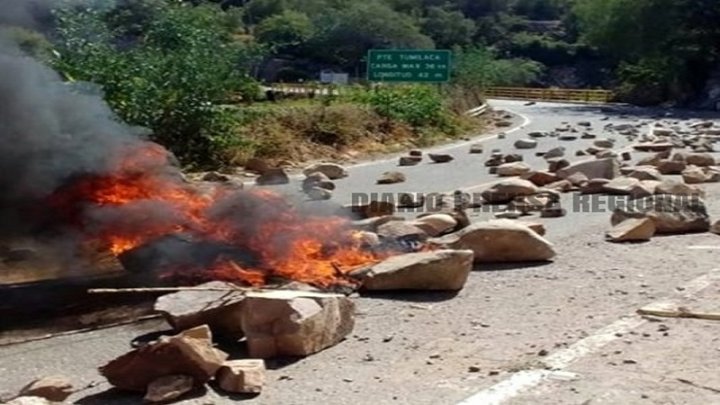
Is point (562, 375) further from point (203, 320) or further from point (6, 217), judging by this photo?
point (6, 217)

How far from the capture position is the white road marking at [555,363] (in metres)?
4.36

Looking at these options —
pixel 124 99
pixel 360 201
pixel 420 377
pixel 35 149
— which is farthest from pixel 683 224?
pixel 124 99

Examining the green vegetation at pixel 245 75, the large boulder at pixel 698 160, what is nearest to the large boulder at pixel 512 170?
the large boulder at pixel 698 160

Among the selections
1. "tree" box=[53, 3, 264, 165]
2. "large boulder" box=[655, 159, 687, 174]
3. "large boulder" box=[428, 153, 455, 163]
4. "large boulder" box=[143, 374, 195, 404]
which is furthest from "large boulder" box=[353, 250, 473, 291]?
"large boulder" box=[428, 153, 455, 163]

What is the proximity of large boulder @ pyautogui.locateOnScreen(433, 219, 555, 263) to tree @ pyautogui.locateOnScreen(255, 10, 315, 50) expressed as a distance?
46.0 meters

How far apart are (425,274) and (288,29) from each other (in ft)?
189

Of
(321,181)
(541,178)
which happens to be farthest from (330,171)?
(541,178)

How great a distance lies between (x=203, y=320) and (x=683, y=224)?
4998mm

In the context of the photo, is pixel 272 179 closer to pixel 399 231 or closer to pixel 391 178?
pixel 391 178

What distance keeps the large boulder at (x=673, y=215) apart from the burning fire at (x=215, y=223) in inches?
105

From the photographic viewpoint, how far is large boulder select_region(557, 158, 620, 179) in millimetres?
12758

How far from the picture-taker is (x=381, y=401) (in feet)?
14.3

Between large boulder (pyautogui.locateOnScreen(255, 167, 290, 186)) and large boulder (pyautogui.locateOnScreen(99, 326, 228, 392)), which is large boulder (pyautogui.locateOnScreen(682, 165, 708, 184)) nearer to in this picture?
large boulder (pyautogui.locateOnScreen(255, 167, 290, 186))

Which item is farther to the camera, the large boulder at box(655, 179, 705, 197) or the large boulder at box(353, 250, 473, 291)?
the large boulder at box(655, 179, 705, 197)
